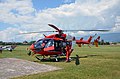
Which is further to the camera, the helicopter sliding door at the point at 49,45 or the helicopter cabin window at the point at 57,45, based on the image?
the helicopter cabin window at the point at 57,45

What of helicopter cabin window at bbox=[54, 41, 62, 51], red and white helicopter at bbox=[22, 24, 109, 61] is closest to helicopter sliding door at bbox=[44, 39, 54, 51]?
red and white helicopter at bbox=[22, 24, 109, 61]

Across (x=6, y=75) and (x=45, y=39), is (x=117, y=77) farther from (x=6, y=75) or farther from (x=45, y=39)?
(x=45, y=39)

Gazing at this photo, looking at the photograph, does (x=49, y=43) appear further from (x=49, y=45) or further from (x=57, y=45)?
(x=57, y=45)

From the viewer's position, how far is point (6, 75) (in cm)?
1352

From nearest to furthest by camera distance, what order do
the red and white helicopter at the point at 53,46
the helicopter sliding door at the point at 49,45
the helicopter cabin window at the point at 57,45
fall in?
the red and white helicopter at the point at 53,46
the helicopter sliding door at the point at 49,45
the helicopter cabin window at the point at 57,45

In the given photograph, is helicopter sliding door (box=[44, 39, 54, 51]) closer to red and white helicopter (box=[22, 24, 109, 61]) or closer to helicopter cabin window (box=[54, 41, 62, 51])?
red and white helicopter (box=[22, 24, 109, 61])

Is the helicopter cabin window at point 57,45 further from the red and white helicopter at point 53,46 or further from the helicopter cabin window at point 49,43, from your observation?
the helicopter cabin window at point 49,43

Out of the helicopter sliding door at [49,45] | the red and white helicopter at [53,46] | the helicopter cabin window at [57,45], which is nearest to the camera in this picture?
the red and white helicopter at [53,46]

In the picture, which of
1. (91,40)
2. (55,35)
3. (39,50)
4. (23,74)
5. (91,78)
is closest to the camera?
(91,78)

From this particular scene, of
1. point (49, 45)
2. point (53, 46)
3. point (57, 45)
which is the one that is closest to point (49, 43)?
point (49, 45)

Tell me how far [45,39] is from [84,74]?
11.7 metres

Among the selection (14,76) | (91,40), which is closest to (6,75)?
(14,76)

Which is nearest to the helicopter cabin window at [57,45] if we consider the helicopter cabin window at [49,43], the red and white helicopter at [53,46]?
the red and white helicopter at [53,46]

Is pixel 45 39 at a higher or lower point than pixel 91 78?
higher
